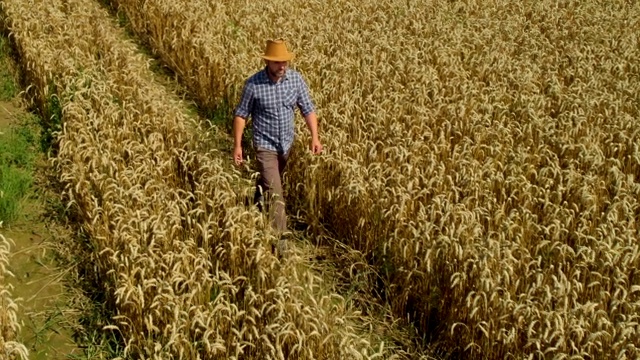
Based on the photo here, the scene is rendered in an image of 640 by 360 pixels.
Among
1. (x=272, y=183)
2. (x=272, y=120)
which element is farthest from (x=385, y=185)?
(x=272, y=120)

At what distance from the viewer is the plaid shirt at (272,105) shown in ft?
19.7

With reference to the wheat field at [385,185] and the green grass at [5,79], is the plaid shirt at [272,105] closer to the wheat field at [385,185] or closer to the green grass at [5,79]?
the wheat field at [385,185]

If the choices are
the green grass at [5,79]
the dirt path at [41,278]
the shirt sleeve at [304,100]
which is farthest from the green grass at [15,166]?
the shirt sleeve at [304,100]

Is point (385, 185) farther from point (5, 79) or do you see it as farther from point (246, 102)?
point (5, 79)

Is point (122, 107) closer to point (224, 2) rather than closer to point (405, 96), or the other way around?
point (405, 96)

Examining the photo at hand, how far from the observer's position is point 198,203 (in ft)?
19.3

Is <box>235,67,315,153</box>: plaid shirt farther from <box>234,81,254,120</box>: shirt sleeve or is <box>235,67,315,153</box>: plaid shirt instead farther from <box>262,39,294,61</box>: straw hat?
<box>262,39,294,61</box>: straw hat

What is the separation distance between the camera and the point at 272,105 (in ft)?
19.8

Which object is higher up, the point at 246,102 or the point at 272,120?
the point at 246,102

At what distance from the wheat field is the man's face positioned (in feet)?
3.37

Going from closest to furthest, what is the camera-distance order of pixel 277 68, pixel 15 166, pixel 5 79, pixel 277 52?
pixel 277 52, pixel 277 68, pixel 15 166, pixel 5 79

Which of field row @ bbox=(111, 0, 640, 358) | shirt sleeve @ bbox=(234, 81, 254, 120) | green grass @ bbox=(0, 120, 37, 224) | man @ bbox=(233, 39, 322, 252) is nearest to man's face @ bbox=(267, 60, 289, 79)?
man @ bbox=(233, 39, 322, 252)

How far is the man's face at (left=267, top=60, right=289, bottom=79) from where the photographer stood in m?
5.82

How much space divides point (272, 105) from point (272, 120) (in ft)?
0.50
